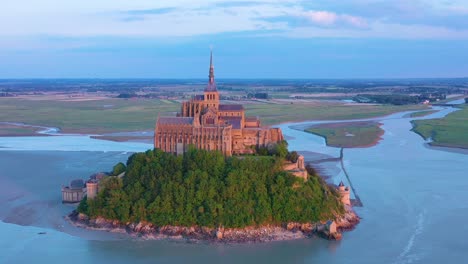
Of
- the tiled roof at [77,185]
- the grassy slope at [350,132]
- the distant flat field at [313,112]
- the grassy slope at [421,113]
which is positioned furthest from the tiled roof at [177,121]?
the grassy slope at [421,113]

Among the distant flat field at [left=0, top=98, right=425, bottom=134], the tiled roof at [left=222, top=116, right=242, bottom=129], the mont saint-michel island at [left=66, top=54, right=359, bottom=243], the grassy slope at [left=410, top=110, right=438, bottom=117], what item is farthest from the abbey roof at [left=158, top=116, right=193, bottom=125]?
the grassy slope at [left=410, top=110, right=438, bottom=117]

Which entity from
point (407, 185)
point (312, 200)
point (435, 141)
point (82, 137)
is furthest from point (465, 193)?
point (82, 137)

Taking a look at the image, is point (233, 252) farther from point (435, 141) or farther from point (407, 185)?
point (435, 141)

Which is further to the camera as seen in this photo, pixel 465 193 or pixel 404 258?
pixel 465 193

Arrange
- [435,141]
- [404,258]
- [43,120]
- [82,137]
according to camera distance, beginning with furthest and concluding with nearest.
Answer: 1. [43,120]
2. [82,137]
3. [435,141]
4. [404,258]

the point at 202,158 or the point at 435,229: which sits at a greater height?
the point at 202,158

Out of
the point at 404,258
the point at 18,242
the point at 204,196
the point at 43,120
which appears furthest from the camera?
the point at 43,120

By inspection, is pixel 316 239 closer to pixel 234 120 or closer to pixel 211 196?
pixel 211 196

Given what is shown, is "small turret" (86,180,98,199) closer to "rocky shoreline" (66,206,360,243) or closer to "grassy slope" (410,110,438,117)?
"rocky shoreline" (66,206,360,243)
